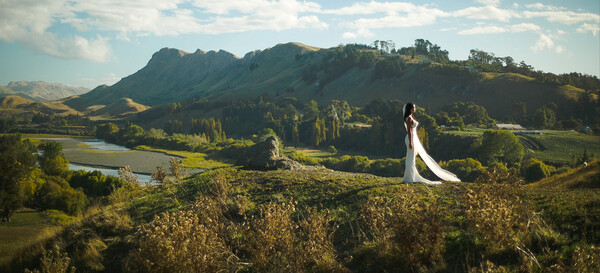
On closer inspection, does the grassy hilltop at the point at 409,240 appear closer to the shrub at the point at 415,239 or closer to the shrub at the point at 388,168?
the shrub at the point at 415,239

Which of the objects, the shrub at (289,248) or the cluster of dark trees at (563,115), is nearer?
the shrub at (289,248)

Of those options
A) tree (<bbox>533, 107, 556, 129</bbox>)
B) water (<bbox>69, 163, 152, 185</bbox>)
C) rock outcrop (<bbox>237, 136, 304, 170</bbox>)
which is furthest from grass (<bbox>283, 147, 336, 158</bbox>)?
rock outcrop (<bbox>237, 136, 304, 170</bbox>)

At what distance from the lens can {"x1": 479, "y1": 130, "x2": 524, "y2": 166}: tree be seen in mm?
57688

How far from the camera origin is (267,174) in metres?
18.7

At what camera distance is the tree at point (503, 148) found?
5769 centimetres

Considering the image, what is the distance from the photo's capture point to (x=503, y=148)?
58.7 meters

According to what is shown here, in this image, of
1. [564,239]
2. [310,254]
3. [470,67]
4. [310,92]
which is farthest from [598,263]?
[310,92]

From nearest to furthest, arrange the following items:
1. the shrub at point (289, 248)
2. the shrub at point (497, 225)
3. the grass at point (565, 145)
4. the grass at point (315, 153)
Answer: the shrub at point (497, 225)
the shrub at point (289, 248)
the grass at point (565, 145)
the grass at point (315, 153)

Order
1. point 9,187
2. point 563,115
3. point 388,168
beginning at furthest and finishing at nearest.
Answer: point 563,115 < point 388,168 < point 9,187

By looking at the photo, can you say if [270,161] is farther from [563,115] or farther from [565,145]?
[563,115]

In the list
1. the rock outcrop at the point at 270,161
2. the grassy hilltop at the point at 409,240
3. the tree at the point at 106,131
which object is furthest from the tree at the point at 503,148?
the tree at the point at 106,131

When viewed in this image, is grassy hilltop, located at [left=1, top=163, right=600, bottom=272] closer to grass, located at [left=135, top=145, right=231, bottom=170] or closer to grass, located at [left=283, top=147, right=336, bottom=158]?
grass, located at [left=135, top=145, right=231, bottom=170]

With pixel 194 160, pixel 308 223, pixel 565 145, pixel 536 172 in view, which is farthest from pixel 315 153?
pixel 308 223

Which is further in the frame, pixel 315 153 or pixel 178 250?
pixel 315 153
